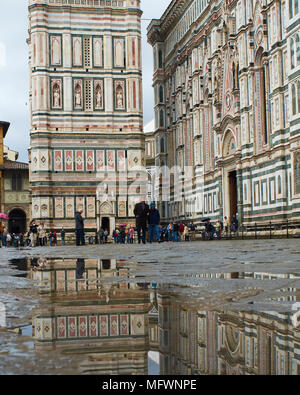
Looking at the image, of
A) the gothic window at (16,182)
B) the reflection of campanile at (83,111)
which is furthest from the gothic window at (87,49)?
the gothic window at (16,182)

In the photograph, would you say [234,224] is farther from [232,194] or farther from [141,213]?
[141,213]

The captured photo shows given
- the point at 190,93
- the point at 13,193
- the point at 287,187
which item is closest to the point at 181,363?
the point at 287,187

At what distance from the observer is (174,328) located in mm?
2070

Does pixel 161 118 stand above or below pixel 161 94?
below

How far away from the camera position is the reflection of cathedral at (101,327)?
159cm

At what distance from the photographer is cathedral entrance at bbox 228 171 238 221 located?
30.4m

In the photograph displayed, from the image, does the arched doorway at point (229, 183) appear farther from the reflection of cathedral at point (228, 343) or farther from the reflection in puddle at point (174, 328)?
the reflection of cathedral at point (228, 343)

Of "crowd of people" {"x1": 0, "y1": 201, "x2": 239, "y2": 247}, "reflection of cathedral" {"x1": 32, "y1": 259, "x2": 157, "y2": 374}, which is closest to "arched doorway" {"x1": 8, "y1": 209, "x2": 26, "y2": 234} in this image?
"crowd of people" {"x1": 0, "y1": 201, "x2": 239, "y2": 247}

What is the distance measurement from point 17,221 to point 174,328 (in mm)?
47090

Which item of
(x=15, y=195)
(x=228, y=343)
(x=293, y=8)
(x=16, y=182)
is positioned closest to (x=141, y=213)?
(x=293, y=8)

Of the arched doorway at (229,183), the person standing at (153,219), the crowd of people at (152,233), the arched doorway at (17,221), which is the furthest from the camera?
the arched doorway at (17,221)

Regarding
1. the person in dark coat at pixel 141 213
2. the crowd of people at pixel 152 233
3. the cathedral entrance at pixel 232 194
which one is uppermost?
the cathedral entrance at pixel 232 194

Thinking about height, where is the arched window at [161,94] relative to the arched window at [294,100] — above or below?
above

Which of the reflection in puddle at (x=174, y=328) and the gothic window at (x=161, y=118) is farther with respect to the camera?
the gothic window at (x=161, y=118)
